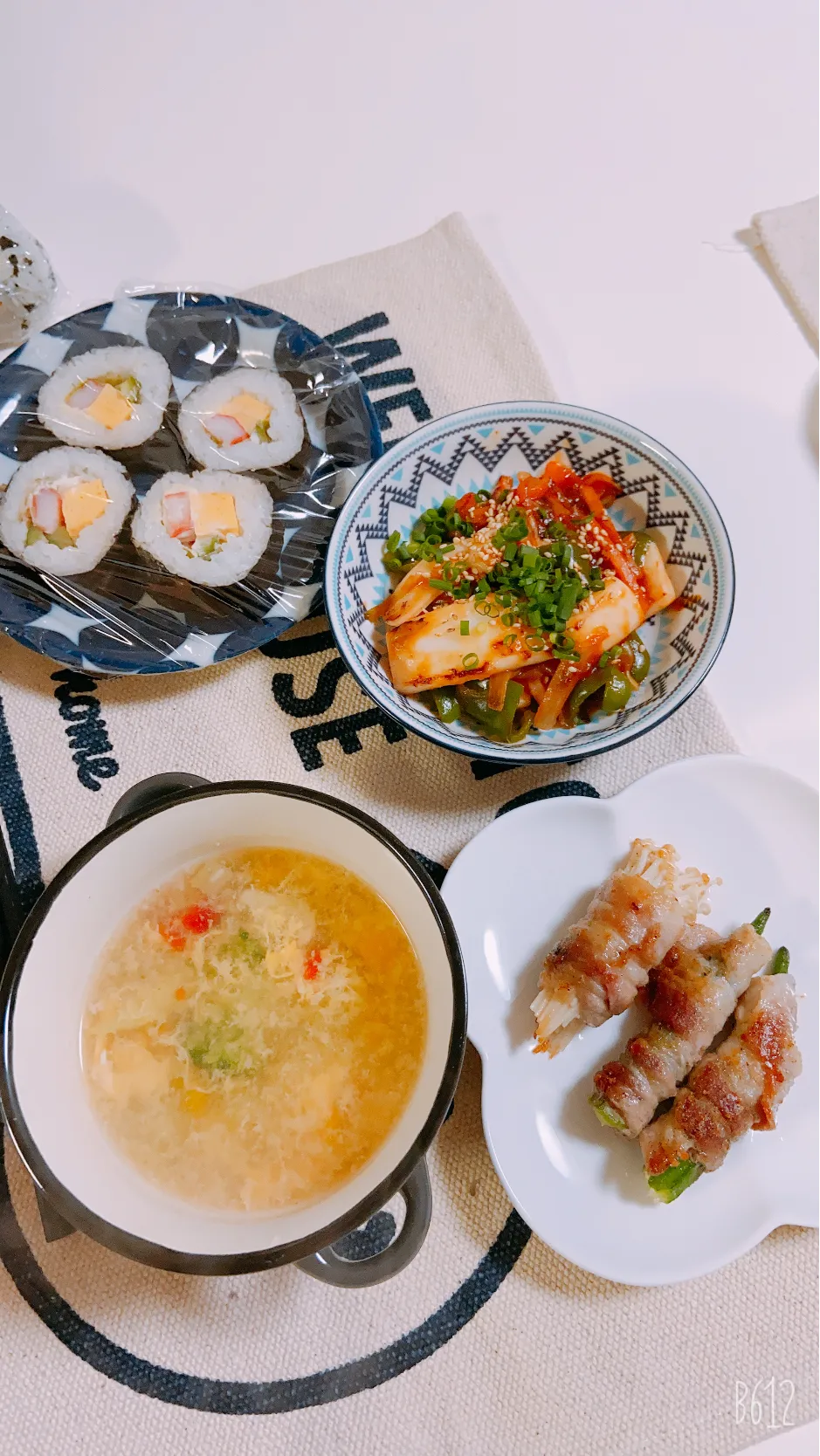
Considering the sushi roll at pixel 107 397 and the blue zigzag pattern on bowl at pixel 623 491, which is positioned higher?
the sushi roll at pixel 107 397

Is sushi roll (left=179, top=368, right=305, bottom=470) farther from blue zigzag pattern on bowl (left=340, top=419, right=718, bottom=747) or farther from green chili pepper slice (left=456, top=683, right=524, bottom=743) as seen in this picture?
green chili pepper slice (left=456, top=683, right=524, bottom=743)

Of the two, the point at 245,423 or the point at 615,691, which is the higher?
the point at 245,423

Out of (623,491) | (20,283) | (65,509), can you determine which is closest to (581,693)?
(623,491)

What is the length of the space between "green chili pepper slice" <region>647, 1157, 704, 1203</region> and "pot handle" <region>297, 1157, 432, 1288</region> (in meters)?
0.36

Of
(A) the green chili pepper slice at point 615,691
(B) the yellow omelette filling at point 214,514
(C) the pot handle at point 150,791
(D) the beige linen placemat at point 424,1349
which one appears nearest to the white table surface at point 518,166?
(A) the green chili pepper slice at point 615,691

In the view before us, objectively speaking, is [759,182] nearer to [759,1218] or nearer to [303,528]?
[303,528]

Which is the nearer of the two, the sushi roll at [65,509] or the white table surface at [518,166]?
the sushi roll at [65,509]

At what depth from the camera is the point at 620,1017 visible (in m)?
1.46

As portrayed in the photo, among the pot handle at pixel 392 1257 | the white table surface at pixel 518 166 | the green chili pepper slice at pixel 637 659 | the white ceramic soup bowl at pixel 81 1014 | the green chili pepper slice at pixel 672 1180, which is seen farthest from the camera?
the white table surface at pixel 518 166

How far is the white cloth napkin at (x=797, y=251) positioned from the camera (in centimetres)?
192

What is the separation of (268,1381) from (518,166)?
2395mm

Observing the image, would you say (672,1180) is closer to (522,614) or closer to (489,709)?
(489,709)

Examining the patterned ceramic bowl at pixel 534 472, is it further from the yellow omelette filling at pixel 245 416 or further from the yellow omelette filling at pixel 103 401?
the yellow omelette filling at pixel 103 401

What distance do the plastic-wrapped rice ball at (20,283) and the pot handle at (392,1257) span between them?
5.56ft
